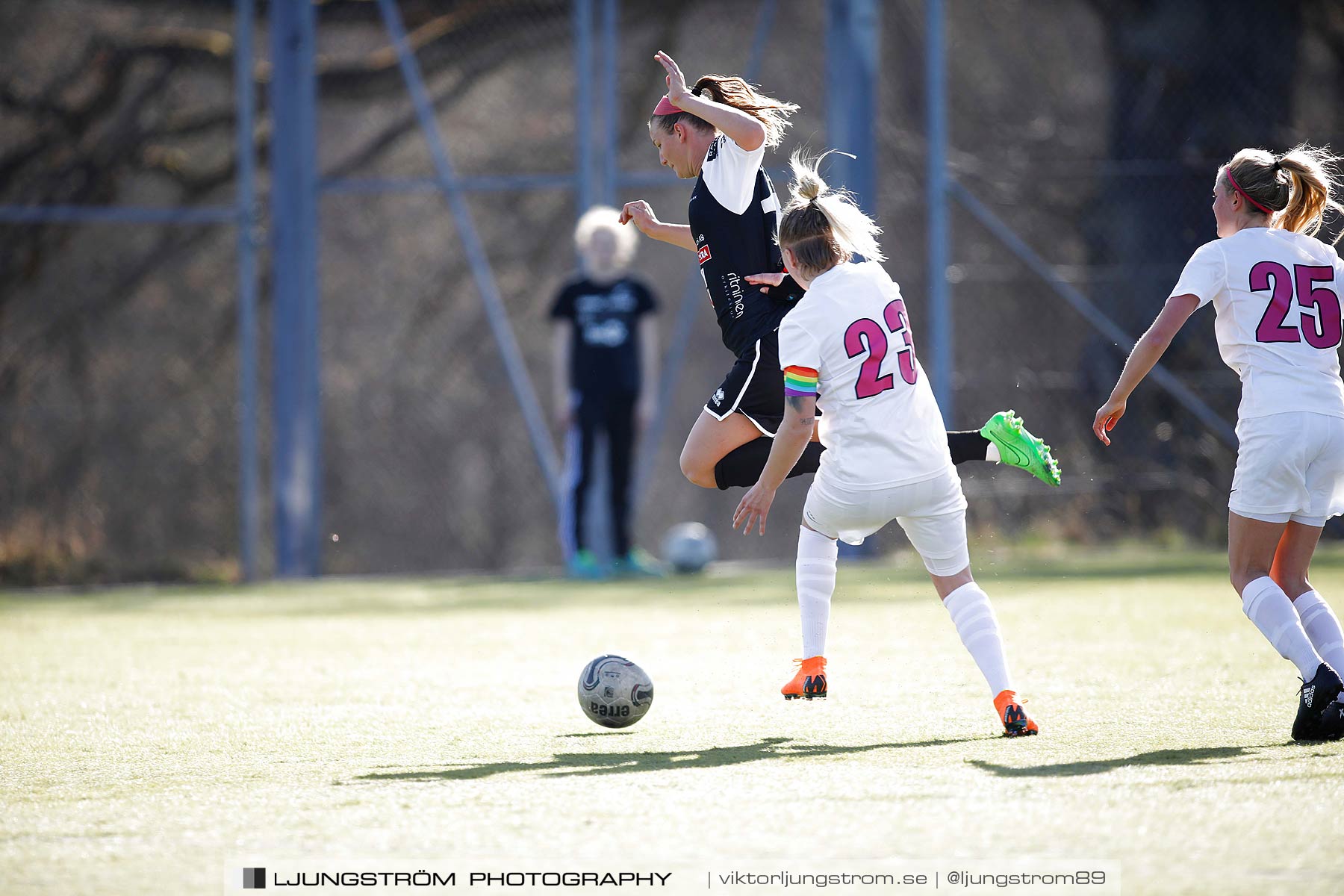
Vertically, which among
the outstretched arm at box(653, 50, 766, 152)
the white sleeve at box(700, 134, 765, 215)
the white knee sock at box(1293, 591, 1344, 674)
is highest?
the outstretched arm at box(653, 50, 766, 152)

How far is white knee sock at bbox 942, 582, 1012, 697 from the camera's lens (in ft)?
14.6

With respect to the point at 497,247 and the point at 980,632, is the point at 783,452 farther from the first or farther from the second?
the point at 497,247

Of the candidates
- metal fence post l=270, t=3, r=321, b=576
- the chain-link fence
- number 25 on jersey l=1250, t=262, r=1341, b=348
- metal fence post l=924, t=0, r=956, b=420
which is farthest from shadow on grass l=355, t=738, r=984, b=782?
metal fence post l=270, t=3, r=321, b=576

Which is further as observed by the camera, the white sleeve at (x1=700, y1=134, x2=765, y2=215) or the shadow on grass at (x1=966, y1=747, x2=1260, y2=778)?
the white sleeve at (x1=700, y1=134, x2=765, y2=215)

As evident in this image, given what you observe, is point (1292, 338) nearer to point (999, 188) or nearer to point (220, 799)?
point (220, 799)

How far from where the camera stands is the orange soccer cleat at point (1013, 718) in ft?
14.3

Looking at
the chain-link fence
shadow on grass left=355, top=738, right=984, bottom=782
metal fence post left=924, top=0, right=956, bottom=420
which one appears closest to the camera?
shadow on grass left=355, top=738, right=984, bottom=782

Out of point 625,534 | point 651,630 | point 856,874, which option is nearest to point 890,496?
point 856,874

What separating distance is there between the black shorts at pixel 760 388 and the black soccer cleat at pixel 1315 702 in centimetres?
199

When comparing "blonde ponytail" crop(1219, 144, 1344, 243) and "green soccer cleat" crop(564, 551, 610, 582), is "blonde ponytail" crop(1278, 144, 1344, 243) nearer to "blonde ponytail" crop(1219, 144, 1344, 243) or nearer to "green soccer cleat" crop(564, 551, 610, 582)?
"blonde ponytail" crop(1219, 144, 1344, 243)

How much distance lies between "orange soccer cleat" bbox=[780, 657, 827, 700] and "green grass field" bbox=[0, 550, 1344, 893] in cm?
5

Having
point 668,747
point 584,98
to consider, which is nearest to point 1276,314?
point 668,747

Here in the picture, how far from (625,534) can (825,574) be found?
525cm

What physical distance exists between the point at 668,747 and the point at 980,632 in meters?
0.92
